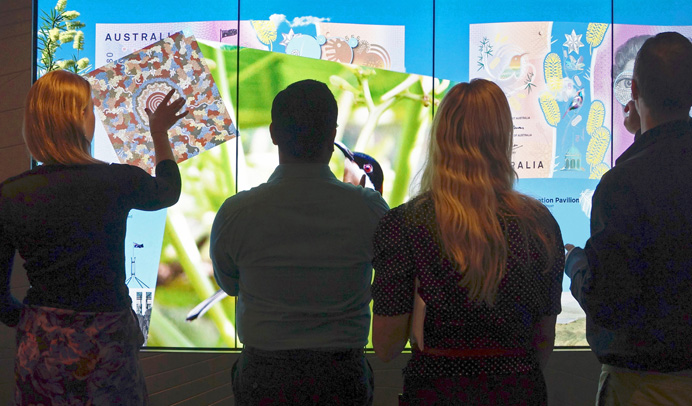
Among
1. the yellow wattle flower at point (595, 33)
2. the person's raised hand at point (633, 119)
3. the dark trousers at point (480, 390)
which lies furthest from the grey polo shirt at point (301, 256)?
the yellow wattle flower at point (595, 33)

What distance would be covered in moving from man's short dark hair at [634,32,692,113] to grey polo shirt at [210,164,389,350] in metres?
0.82

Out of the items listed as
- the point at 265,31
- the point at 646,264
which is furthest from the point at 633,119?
the point at 265,31

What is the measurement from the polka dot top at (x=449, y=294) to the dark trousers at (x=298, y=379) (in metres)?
0.24

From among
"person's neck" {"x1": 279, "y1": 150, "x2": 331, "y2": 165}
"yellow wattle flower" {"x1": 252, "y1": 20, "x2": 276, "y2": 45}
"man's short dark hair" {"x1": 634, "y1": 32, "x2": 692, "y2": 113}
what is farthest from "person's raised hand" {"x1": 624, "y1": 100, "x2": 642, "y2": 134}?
"yellow wattle flower" {"x1": 252, "y1": 20, "x2": 276, "y2": 45}

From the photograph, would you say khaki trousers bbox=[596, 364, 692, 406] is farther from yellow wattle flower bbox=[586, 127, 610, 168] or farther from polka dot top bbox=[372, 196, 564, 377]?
yellow wattle flower bbox=[586, 127, 610, 168]

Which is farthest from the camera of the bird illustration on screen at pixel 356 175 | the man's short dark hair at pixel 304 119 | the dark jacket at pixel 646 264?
the bird illustration on screen at pixel 356 175

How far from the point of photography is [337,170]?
3.74 metres

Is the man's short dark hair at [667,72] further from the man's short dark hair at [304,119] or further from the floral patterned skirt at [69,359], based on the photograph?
the floral patterned skirt at [69,359]

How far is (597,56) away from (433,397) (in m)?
3.11

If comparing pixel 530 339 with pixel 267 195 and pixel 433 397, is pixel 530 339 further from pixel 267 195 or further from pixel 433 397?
pixel 267 195

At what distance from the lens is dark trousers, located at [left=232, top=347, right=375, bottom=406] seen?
149cm

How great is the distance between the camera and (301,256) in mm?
1514

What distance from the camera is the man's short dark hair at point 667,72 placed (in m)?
1.56

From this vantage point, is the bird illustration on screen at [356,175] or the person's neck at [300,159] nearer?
the person's neck at [300,159]
